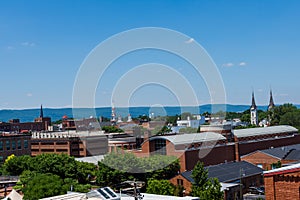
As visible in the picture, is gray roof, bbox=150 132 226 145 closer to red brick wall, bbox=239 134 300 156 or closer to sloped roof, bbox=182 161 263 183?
red brick wall, bbox=239 134 300 156

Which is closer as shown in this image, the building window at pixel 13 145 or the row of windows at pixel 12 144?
the row of windows at pixel 12 144

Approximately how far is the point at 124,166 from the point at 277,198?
17217 mm

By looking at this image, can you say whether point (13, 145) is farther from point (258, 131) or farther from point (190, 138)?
point (258, 131)

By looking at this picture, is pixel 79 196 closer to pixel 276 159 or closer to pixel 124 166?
pixel 124 166

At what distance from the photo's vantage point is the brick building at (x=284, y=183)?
10.1 m

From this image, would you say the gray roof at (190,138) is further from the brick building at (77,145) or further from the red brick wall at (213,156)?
the brick building at (77,145)

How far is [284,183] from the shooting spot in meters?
10.4

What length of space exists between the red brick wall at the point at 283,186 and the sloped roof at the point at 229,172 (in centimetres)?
1418

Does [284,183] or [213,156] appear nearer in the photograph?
[284,183]

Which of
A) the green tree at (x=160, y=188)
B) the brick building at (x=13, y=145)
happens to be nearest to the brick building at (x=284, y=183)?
the green tree at (x=160, y=188)

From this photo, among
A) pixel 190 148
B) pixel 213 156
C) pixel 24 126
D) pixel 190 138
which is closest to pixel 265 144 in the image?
pixel 213 156

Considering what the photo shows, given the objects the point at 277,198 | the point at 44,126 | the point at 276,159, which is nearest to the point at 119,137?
the point at 276,159

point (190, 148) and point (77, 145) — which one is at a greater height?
point (190, 148)

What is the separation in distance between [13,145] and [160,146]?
20.6 meters
